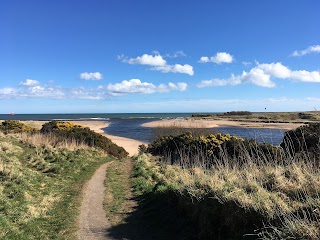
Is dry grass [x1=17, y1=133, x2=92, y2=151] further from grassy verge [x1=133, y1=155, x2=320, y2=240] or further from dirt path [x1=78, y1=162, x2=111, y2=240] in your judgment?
grassy verge [x1=133, y1=155, x2=320, y2=240]

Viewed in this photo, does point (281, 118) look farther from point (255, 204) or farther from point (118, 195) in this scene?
point (255, 204)

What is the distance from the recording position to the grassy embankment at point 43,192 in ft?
26.5

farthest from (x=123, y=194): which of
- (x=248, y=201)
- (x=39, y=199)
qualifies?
(x=248, y=201)

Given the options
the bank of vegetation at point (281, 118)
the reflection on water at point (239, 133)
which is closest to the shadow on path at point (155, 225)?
the reflection on water at point (239, 133)

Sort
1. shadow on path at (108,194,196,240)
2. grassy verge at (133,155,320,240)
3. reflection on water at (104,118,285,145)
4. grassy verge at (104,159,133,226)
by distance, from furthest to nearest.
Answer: reflection on water at (104,118,285,145) < grassy verge at (104,159,133,226) < shadow on path at (108,194,196,240) < grassy verge at (133,155,320,240)

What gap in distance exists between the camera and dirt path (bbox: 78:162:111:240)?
795 cm

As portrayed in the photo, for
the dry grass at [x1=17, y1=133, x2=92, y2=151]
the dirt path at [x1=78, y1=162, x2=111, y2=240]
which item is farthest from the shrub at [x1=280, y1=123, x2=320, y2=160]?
the dry grass at [x1=17, y1=133, x2=92, y2=151]

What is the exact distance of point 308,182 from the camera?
7.19 meters

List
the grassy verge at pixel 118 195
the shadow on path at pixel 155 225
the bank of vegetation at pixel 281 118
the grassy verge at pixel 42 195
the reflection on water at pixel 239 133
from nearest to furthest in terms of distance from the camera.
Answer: the shadow on path at pixel 155 225 < the grassy verge at pixel 42 195 < the grassy verge at pixel 118 195 < the reflection on water at pixel 239 133 < the bank of vegetation at pixel 281 118

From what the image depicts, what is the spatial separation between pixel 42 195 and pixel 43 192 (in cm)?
40

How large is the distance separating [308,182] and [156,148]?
20252mm

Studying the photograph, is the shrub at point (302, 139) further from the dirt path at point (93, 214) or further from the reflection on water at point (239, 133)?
the reflection on water at point (239, 133)

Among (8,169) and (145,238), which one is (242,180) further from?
(8,169)

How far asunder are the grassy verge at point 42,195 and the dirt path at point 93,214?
23 centimetres
